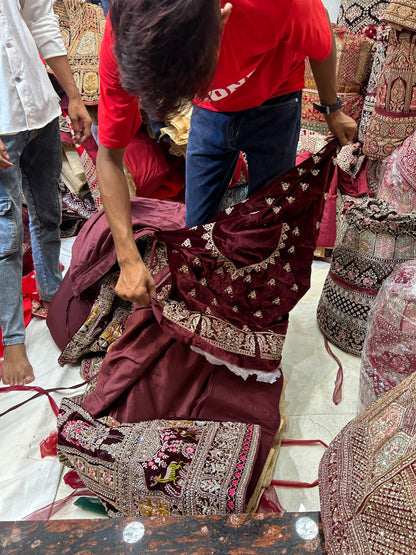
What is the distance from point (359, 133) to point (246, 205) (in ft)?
4.52

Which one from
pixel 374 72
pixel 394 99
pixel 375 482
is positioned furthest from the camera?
pixel 374 72

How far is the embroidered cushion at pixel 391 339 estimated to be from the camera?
1124 millimetres

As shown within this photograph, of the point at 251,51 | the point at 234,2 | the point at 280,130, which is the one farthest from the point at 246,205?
the point at 234,2

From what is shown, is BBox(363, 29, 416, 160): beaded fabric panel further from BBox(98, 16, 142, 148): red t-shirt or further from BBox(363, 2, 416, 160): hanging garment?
BBox(98, 16, 142, 148): red t-shirt

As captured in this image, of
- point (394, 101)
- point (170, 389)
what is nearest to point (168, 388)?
point (170, 389)

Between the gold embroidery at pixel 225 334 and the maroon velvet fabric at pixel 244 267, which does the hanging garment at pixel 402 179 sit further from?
the gold embroidery at pixel 225 334

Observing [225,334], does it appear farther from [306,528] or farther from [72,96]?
[72,96]

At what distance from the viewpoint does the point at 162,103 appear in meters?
0.69

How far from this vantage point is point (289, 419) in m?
1.33

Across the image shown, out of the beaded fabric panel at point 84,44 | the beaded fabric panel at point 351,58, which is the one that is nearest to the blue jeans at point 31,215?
the beaded fabric panel at point 84,44

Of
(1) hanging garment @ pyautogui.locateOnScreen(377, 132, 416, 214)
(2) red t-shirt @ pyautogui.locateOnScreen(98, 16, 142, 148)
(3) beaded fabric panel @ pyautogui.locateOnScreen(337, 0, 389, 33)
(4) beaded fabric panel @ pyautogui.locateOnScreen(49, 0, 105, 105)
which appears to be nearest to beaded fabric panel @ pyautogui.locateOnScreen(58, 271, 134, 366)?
(2) red t-shirt @ pyautogui.locateOnScreen(98, 16, 142, 148)

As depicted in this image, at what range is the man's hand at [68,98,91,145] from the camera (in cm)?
156

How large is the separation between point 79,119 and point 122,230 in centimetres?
74

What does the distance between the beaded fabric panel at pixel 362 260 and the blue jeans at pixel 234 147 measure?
0.33m
